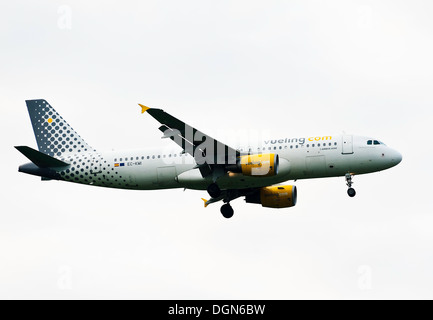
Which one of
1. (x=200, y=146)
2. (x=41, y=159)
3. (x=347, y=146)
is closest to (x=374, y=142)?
(x=347, y=146)

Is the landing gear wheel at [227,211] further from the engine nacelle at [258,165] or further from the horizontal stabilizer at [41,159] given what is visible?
the horizontal stabilizer at [41,159]

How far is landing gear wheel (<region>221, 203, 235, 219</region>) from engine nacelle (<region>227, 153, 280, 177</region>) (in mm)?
6280

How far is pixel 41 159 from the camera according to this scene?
53.3 m

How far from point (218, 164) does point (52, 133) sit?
13281 mm

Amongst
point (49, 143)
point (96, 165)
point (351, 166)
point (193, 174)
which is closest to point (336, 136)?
point (351, 166)

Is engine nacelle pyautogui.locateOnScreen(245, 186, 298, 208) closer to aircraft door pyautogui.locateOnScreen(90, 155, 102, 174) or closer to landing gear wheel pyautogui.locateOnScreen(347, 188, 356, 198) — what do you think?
landing gear wheel pyautogui.locateOnScreen(347, 188, 356, 198)

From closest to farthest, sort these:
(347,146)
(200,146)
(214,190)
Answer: (200,146), (347,146), (214,190)

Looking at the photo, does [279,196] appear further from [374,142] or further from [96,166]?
[96,166]

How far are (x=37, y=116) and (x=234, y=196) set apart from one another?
15.0m

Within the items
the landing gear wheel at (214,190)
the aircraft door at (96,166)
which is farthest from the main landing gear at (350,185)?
the aircraft door at (96,166)

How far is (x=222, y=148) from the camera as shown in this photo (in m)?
49.8

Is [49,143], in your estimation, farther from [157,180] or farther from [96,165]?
[157,180]

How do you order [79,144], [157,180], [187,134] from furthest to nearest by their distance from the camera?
[79,144], [157,180], [187,134]

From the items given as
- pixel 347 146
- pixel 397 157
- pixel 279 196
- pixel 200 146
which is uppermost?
pixel 347 146
